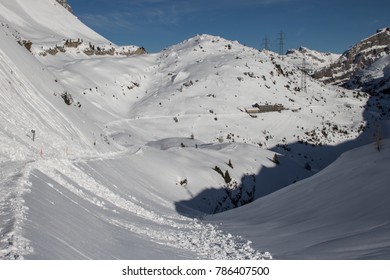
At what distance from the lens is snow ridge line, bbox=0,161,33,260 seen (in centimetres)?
538

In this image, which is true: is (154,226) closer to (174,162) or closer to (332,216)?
(332,216)

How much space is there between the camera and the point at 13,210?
276 inches

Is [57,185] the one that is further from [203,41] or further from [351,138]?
[203,41]

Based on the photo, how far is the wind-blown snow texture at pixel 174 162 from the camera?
877 centimetres

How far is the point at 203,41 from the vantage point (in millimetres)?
80062

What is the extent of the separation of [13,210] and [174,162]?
21969mm

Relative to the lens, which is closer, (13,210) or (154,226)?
(13,210)

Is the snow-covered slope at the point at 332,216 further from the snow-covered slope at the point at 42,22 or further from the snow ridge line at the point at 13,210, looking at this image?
the snow-covered slope at the point at 42,22

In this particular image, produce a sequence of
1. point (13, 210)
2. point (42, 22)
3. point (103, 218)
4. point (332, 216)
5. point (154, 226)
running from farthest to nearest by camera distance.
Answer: point (42, 22), point (154, 226), point (332, 216), point (103, 218), point (13, 210)

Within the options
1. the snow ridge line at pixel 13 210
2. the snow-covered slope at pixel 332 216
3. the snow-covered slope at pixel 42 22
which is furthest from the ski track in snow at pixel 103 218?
the snow-covered slope at pixel 42 22

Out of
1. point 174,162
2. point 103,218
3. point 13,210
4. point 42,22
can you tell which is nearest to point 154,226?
point 103,218

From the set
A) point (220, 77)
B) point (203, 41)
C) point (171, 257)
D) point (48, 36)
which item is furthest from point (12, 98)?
point (203, 41)
